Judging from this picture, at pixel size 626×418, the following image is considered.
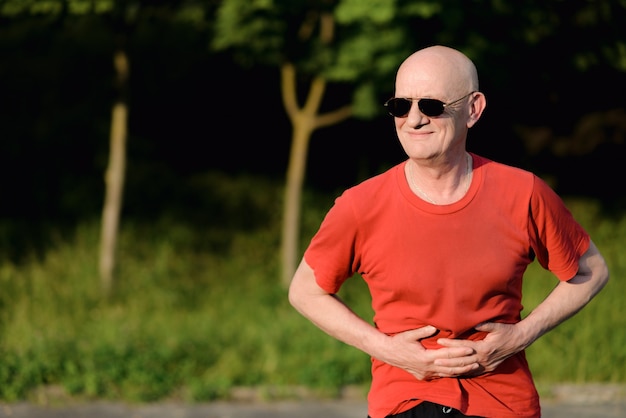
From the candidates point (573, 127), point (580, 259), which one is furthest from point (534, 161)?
point (580, 259)

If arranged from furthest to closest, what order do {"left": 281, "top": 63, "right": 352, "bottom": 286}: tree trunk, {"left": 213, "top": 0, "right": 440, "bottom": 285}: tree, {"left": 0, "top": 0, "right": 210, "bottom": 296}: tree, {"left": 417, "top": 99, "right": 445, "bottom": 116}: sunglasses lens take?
{"left": 281, "top": 63, "right": 352, "bottom": 286}: tree trunk
{"left": 0, "top": 0, "right": 210, "bottom": 296}: tree
{"left": 213, "top": 0, "right": 440, "bottom": 285}: tree
{"left": 417, "top": 99, "right": 445, "bottom": 116}: sunglasses lens

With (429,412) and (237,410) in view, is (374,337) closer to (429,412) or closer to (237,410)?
(429,412)

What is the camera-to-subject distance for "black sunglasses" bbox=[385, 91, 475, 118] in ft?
9.23

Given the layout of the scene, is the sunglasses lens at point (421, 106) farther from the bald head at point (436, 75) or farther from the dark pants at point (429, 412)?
the dark pants at point (429, 412)

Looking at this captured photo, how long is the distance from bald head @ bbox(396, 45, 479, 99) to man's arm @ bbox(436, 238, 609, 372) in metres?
0.63

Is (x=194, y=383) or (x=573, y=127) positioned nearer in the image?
(x=194, y=383)

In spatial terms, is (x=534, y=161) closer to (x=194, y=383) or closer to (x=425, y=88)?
(x=194, y=383)

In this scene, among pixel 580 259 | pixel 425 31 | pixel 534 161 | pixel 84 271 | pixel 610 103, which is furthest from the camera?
pixel 534 161

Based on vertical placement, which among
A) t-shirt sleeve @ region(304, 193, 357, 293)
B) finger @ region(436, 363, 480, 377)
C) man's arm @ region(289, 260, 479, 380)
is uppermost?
t-shirt sleeve @ region(304, 193, 357, 293)

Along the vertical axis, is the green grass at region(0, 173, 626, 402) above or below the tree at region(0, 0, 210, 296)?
below

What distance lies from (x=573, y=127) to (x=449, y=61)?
29.8 ft

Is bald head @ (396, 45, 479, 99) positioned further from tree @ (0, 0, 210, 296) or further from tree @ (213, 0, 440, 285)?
tree @ (0, 0, 210, 296)

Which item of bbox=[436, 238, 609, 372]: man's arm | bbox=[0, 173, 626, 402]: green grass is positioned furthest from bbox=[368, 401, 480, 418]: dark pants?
bbox=[0, 173, 626, 402]: green grass

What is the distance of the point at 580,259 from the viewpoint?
307cm
